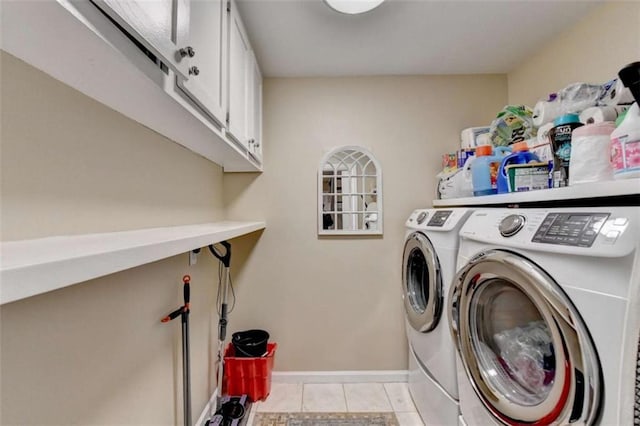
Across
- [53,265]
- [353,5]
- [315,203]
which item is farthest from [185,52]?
[315,203]

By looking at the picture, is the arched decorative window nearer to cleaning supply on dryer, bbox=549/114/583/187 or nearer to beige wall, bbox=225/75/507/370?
beige wall, bbox=225/75/507/370

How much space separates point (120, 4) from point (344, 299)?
2034mm

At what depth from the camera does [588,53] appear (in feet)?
5.25

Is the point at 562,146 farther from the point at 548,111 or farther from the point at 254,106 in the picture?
the point at 254,106

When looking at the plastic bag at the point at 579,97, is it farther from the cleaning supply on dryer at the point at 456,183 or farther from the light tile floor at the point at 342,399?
the light tile floor at the point at 342,399

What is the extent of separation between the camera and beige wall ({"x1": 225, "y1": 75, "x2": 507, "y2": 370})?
7.16ft

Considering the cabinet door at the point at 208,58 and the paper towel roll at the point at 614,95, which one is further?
the paper towel roll at the point at 614,95

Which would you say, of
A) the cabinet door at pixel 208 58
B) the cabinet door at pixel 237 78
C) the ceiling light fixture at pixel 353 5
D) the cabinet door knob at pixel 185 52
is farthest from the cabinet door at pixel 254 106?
the cabinet door knob at pixel 185 52

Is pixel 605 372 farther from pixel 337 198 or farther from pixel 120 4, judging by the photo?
pixel 337 198

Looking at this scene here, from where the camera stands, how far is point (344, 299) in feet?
7.20

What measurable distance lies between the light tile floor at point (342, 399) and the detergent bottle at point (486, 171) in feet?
4.63

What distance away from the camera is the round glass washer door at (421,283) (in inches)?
56.0

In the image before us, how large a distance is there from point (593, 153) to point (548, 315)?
0.57m

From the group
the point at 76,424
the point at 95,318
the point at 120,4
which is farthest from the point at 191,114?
the point at 76,424
